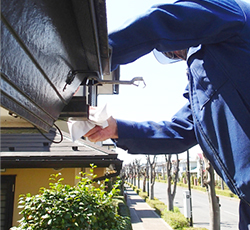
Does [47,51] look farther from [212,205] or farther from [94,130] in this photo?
[212,205]

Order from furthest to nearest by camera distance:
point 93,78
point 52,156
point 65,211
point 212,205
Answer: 1. point 212,205
2. point 52,156
3. point 65,211
4. point 93,78

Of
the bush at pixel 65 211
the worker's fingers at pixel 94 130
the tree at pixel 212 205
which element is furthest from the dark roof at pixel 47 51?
the tree at pixel 212 205

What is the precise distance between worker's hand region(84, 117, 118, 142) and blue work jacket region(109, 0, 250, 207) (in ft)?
1.36

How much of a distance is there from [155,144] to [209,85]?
0.51 metres

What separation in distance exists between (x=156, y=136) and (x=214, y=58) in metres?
0.55

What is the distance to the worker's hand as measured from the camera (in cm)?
139

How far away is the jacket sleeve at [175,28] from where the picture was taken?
38.7 inches

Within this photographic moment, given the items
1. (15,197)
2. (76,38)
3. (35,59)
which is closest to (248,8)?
(76,38)

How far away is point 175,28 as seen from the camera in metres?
1.03

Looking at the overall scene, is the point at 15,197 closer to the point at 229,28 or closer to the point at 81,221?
the point at 81,221

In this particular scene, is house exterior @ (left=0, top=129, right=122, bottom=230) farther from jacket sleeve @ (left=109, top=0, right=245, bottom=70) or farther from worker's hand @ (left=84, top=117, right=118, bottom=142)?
jacket sleeve @ (left=109, top=0, right=245, bottom=70)

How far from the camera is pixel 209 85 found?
3.69ft

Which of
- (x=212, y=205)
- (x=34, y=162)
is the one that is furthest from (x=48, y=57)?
(x=212, y=205)

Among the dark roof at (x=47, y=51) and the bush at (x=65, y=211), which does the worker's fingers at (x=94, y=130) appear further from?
the bush at (x=65, y=211)
